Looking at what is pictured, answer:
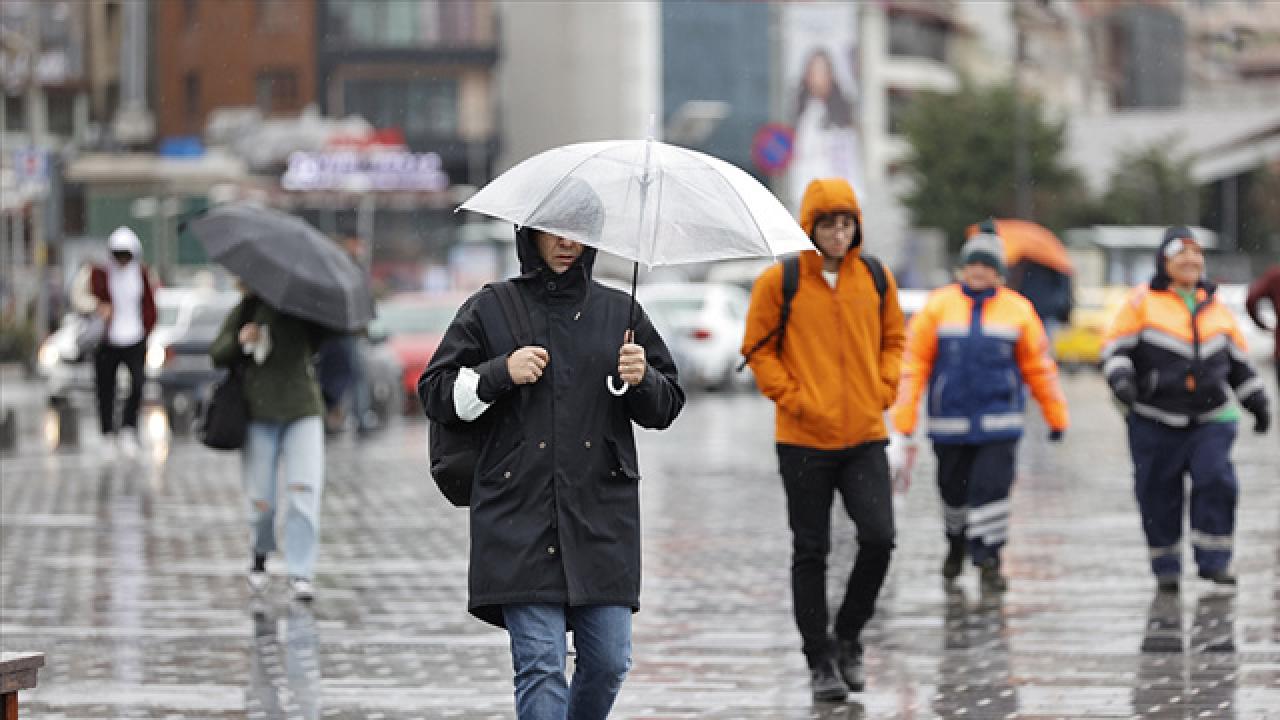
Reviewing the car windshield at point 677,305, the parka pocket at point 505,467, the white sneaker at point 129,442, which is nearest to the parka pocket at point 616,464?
the parka pocket at point 505,467

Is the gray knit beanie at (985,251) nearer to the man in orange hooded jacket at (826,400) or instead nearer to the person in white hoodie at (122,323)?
the man in orange hooded jacket at (826,400)

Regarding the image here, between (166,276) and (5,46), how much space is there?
15.1 metres

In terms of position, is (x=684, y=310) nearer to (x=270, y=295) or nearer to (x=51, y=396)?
(x=51, y=396)

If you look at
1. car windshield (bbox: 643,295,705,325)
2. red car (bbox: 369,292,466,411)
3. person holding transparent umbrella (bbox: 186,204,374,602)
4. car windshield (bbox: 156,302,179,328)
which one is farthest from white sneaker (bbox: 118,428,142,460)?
car windshield (bbox: 643,295,705,325)

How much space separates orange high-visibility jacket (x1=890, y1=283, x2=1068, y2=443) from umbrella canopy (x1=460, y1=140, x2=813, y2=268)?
5.27 meters

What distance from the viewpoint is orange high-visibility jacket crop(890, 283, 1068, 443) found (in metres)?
12.5

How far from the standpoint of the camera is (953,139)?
84.5 meters

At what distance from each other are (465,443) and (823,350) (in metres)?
2.74

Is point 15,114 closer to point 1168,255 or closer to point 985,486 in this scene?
point 985,486

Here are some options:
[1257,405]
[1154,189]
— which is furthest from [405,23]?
[1257,405]

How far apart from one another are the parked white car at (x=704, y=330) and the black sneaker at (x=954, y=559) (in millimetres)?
24744

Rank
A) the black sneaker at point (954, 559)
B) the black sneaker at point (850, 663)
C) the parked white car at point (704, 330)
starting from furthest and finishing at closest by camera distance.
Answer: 1. the parked white car at point (704, 330)
2. the black sneaker at point (954, 559)
3. the black sneaker at point (850, 663)

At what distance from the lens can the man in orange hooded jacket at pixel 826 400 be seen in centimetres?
940

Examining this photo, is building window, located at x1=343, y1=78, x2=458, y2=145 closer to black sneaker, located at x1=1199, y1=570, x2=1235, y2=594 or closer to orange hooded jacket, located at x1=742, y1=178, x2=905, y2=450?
black sneaker, located at x1=1199, y1=570, x2=1235, y2=594
